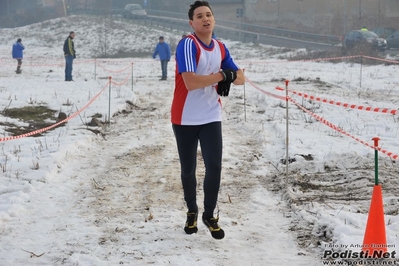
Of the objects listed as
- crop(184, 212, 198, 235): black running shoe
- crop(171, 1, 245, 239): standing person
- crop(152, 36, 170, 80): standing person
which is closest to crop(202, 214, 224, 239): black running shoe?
crop(171, 1, 245, 239): standing person

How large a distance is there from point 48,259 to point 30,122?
6889 mm

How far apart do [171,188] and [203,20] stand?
246 centimetres

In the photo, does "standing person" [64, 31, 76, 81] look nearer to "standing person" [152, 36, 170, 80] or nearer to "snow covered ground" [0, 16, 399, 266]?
"standing person" [152, 36, 170, 80]

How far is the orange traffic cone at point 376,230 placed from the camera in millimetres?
3883

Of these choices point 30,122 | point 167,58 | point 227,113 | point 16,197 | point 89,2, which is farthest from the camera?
point 89,2

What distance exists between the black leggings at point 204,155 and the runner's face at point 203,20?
81cm

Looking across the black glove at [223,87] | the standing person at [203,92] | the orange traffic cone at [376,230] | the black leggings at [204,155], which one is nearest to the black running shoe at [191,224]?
the black leggings at [204,155]

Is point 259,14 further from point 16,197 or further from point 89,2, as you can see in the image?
point 16,197

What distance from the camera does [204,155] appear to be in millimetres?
4629

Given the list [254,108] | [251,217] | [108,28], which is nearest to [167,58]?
[254,108]

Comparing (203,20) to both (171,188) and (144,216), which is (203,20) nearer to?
(144,216)

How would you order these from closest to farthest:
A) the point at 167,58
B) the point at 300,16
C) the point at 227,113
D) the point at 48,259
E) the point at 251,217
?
the point at 48,259 < the point at 251,217 < the point at 227,113 < the point at 167,58 < the point at 300,16

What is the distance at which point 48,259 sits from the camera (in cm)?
425

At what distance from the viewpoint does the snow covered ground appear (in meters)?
4.41
